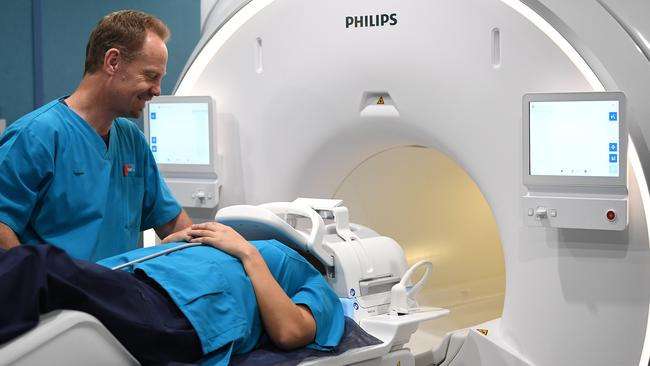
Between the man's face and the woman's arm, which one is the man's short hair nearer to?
the man's face

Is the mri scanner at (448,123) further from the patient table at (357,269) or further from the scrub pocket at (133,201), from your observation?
the scrub pocket at (133,201)

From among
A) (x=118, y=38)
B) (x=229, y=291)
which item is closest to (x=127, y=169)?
(x=118, y=38)

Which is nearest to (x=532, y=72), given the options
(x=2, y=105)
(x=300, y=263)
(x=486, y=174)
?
(x=486, y=174)

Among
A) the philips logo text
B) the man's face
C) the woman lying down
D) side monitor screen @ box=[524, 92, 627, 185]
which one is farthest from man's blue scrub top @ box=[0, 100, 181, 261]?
side monitor screen @ box=[524, 92, 627, 185]

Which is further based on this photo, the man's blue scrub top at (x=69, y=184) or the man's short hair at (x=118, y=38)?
the man's short hair at (x=118, y=38)

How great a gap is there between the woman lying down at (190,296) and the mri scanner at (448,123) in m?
0.08

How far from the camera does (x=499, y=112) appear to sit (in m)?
2.40

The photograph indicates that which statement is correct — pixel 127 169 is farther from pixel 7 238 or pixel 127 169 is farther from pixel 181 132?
pixel 181 132

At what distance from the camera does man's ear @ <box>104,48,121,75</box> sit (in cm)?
216

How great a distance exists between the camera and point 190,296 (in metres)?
1.86

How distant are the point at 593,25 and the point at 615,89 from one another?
0.18 metres

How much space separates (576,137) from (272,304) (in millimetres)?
898

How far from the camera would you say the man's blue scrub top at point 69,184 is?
2.04 meters

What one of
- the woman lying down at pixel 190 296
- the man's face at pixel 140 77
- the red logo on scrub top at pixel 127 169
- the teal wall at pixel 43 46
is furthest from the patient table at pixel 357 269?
the teal wall at pixel 43 46
